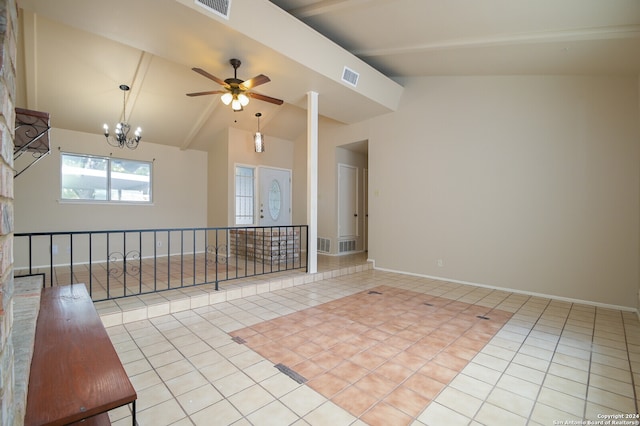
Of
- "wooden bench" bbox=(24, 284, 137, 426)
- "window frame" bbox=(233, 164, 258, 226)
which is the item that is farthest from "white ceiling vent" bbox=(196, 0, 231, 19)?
"window frame" bbox=(233, 164, 258, 226)

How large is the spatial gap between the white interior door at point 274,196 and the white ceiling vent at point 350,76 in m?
3.41

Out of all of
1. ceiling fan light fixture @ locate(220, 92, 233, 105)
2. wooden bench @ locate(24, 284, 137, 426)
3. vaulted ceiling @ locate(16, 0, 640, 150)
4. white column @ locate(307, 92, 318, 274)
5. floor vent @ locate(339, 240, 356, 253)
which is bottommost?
floor vent @ locate(339, 240, 356, 253)

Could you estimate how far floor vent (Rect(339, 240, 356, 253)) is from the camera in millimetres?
7141

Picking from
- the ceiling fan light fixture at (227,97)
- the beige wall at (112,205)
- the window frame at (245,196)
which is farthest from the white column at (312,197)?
the beige wall at (112,205)

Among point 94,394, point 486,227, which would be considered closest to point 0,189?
point 94,394

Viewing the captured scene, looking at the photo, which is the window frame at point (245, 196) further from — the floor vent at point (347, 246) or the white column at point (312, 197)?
the white column at point (312, 197)

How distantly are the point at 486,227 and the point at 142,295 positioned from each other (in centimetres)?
488

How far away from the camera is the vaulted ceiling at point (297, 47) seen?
295 cm

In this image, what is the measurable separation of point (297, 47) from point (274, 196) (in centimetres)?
427

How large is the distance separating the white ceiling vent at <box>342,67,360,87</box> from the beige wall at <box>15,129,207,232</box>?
15.0 feet

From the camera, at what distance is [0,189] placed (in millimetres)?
698

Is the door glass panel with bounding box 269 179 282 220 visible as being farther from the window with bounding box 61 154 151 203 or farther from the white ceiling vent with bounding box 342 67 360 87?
the white ceiling vent with bounding box 342 67 360 87

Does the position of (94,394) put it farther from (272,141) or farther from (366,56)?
(272,141)

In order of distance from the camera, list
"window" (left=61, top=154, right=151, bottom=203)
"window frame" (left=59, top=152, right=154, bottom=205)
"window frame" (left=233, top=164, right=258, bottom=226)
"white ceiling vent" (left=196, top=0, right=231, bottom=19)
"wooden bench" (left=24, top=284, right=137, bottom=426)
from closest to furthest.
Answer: "wooden bench" (left=24, top=284, right=137, bottom=426), "white ceiling vent" (left=196, top=0, right=231, bottom=19), "window frame" (left=59, top=152, right=154, bottom=205), "window" (left=61, top=154, right=151, bottom=203), "window frame" (left=233, top=164, right=258, bottom=226)
